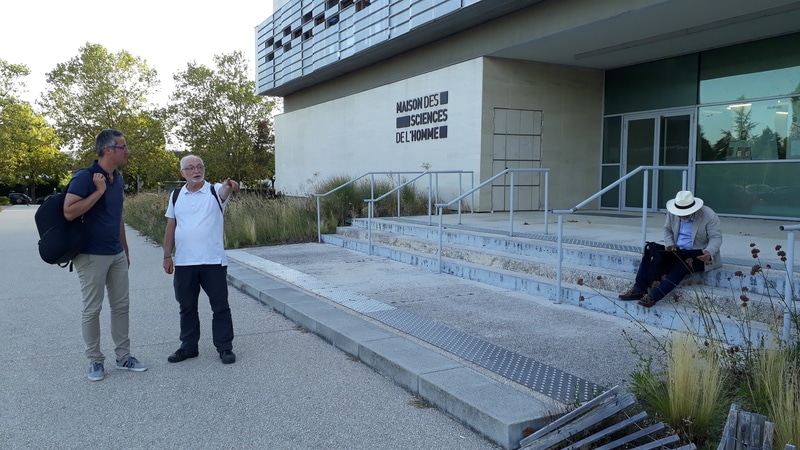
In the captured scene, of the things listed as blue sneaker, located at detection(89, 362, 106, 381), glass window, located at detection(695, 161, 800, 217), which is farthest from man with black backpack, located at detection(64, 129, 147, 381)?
glass window, located at detection(695, 161, 800, 217)

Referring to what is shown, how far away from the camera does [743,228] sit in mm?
9938

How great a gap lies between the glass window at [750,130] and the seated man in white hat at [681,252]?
7.22 meters

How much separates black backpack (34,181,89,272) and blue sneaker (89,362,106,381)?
2.89 ft

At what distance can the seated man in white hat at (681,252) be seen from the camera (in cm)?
565

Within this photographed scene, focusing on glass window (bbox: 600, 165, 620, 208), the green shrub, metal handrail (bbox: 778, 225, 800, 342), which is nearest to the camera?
metal handrail (bbox: 778, 225, 800, 342)

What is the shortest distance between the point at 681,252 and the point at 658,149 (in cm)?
935

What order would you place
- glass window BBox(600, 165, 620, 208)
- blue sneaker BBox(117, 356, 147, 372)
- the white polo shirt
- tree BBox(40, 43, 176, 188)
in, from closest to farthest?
blue sneaker BBox(117, 356, 147, 372), the white polo shirt, glass window BBox(600, 165, 620, 208), tree BBox(40, 43, 176, 188)

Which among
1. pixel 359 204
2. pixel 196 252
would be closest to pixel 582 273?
pixel 196 252

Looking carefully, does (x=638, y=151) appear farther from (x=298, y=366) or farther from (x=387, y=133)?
(x=298, y=366)

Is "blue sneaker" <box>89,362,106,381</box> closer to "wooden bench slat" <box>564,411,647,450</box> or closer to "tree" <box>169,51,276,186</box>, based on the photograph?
"wooden bench slat" <box>564,411,647,450</box>

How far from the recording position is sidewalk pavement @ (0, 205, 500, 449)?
365 centimetres

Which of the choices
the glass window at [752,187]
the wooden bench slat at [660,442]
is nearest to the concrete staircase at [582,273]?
the wooden bench slat at [660,442]

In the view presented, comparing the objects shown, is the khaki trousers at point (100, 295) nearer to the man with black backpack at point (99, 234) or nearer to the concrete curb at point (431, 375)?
the man with black backpack at point (99, 234)

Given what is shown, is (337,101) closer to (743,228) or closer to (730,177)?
(730,177)
